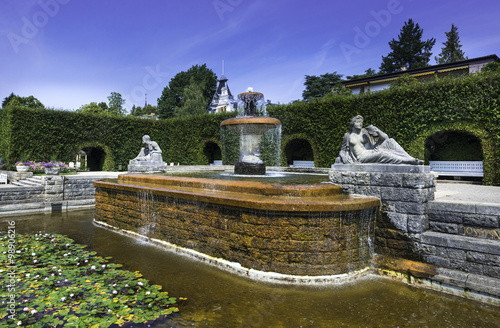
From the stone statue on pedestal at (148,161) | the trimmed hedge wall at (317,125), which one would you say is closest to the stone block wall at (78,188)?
the stone statue on pedestal at (148,161)

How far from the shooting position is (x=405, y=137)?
473 inches

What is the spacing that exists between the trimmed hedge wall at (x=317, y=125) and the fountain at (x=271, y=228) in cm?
854

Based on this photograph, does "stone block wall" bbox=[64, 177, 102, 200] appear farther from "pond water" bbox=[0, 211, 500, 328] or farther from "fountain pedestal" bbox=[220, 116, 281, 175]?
"pond water" bbox=[0, 211, 500, 328]

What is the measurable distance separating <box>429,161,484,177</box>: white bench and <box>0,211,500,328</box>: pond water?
33.6 ft

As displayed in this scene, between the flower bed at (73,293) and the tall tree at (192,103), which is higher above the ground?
the tall tree at (192,103)

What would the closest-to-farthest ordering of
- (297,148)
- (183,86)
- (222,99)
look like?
(297,148), (222,99), (183,86)

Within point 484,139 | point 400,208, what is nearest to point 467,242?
point 400,208

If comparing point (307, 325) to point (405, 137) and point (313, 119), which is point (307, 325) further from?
point (313, 119)

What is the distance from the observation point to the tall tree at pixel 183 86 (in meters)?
41.7

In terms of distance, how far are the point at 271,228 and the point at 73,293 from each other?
2.65 meters

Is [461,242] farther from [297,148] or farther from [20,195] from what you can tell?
[297,148]

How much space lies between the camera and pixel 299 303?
3469mm

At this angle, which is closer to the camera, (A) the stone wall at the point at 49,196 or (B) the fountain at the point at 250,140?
(B) the fountain at the point at 250,140

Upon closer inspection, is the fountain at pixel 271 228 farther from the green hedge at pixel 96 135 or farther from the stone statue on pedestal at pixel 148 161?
the green hedge at pixel 96 135
